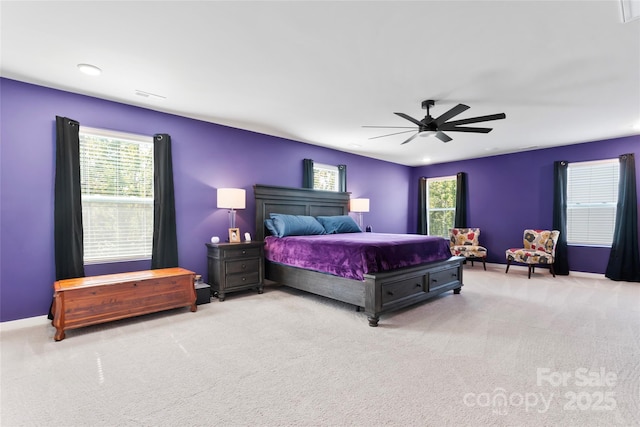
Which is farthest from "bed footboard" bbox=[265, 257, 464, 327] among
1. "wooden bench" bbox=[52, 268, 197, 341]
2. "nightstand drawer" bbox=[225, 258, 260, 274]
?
"wooden bench" bbox=[52, 268, 197, 341]

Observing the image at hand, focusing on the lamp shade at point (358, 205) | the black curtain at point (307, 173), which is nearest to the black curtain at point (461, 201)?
the lamp shade at point (358, 205)

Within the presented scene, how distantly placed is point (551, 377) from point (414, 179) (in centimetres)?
643

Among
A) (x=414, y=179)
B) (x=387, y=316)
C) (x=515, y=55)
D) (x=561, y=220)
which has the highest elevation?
(x=515, y=55)

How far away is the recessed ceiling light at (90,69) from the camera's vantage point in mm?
2743

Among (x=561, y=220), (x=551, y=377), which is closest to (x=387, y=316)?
(x=551, y=377)

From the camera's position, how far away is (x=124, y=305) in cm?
304

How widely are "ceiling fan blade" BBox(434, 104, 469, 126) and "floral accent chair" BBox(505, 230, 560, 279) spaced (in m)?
3.50

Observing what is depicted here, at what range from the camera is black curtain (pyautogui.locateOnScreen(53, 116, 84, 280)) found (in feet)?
10.3

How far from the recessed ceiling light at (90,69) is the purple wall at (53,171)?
0.70 meters

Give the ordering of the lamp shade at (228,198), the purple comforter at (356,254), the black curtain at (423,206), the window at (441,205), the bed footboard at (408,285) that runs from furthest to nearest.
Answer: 1. the black curtain at (423,206)
2. the window at (441,205)
3. the lamp shade at (228,198)
4. the purple comforter at (356,254)
5. the bed footboard at (408,285)

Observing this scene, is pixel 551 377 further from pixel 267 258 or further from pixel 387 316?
pixel 267 258

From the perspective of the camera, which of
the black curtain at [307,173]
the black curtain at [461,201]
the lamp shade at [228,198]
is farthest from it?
the black curtain at [461,201]

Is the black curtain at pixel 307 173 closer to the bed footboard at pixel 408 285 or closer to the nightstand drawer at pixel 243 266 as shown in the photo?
the nightstand drawer at pixel 243 266

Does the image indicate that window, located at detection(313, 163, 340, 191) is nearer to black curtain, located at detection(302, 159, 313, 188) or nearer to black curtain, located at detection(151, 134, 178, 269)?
black curtain, located at detection(302, 159, 313, 188)
